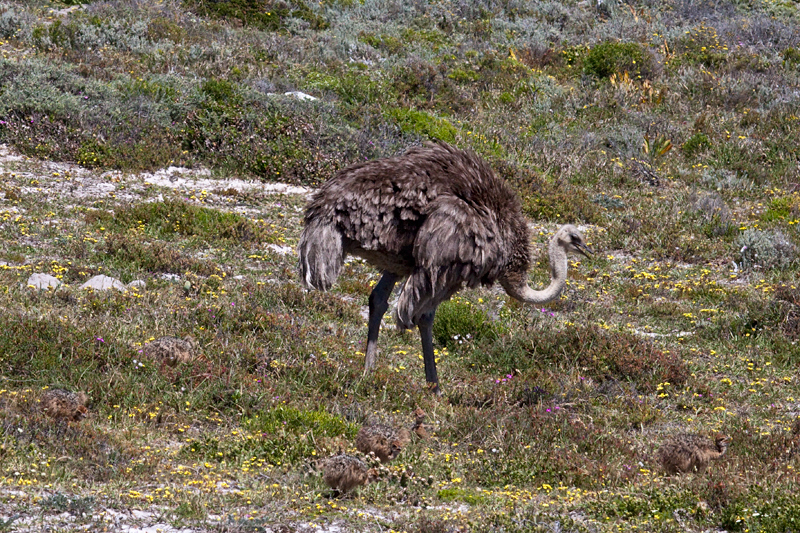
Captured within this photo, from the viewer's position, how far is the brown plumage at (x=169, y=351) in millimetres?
7227

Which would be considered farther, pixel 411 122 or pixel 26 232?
pixel 411 122

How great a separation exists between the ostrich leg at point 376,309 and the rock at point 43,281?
294 cm

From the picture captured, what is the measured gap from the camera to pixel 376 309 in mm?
8070

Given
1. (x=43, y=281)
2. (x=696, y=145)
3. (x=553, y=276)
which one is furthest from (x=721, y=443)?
(x=696, y=145)

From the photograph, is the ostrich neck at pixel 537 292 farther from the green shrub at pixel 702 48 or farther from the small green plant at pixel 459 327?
the green shrub at pixel 702 48

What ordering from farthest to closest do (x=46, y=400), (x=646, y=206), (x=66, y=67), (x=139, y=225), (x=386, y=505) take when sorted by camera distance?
(x=66, y=67)
(x=646, y=206)
(x=139, y=225)
(x=46, y=400)
(x=386, y=505)

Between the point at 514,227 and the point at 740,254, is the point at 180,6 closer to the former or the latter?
the point at 740,254

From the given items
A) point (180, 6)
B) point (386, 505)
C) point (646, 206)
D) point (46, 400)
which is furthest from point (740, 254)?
point (180, 6)

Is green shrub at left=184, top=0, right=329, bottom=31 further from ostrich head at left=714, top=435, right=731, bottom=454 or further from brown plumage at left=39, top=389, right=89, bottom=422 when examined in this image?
ostrich head at left=714, top=435, right=731, bottom=454

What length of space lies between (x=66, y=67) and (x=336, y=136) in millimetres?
4318

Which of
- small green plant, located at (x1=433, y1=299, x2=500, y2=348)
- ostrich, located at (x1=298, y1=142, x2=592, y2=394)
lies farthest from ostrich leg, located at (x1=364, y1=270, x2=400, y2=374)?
small green plant, located at (x1=433, y1=299, x2=500, y2=348)

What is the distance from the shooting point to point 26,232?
1043cm

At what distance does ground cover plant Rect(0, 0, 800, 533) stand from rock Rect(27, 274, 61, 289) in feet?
0.54

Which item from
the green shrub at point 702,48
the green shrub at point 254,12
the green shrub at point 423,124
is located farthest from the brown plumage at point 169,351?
the green shrub at point 702,48
